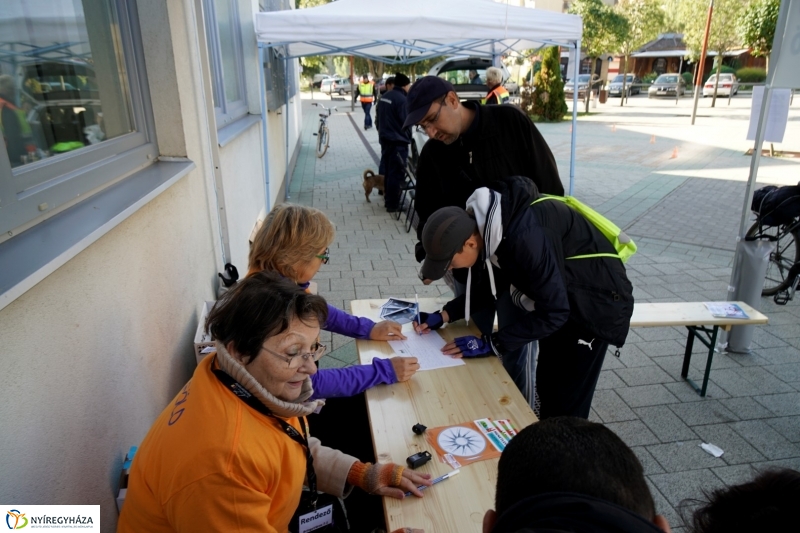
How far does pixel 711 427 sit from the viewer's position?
305 centimetres

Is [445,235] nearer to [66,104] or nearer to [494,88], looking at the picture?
[66,104]

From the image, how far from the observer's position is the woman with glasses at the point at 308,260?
6.38ft

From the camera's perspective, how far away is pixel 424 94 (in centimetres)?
256

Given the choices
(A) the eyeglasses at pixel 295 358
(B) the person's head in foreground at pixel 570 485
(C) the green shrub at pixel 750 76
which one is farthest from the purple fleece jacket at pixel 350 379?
(C) the green shrub at pixel 750 76

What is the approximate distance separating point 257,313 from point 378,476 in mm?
618

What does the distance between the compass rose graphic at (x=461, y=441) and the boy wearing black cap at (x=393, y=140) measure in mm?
6143

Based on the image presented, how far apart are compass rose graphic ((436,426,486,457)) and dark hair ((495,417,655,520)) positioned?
2.56 feet

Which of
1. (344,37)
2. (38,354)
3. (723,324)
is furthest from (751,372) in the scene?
(344,37)

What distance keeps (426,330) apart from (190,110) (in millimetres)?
1718

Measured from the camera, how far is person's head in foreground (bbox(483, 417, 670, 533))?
69 centimetres

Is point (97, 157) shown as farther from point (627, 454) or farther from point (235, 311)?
point (627, 454)

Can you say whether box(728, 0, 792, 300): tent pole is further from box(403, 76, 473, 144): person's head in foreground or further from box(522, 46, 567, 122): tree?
box(522, 46, 567, 122): tree

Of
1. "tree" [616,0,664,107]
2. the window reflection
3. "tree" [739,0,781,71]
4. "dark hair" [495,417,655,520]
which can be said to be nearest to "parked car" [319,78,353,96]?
"tree" [616,0,664,107]

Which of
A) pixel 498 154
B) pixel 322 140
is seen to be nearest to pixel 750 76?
pixel 322 140
